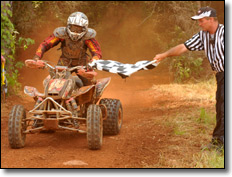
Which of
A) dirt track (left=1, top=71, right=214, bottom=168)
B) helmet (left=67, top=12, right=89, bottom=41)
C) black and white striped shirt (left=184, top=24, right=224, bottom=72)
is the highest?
helmet (left=67, top=12, right=89, bottom=41)

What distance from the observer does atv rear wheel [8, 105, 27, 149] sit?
21.1 feet

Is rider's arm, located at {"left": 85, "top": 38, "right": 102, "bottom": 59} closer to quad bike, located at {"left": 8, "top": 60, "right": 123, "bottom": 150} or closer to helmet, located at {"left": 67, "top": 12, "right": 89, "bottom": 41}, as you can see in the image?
helmet, located at {"left": 67, "top": 12, "right": 89, "bottom": 41}

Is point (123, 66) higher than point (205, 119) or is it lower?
higher

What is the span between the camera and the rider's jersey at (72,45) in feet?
24.7

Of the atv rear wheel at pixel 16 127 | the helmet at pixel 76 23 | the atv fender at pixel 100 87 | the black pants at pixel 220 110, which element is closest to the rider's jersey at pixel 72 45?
the helmet at pixel 76 23

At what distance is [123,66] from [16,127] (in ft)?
6.00

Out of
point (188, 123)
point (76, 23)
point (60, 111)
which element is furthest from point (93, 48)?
point (188, 123)

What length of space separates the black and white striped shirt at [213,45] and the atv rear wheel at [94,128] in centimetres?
167

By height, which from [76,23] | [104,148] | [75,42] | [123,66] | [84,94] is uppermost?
[76,23]

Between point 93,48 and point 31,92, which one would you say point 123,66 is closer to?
point 93,48

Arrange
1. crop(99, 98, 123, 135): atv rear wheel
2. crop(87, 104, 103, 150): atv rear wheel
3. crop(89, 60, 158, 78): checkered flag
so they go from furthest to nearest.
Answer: crop(99, 98, 123, 135): atv rear wheel → crop(87, 104, 103, 150): atv rear wheel → crop(89, 60, 158, 78): checkered flag

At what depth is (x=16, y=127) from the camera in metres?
6.44

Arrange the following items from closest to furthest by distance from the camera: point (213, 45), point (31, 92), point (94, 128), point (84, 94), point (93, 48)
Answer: point (213, 45) < point (94, 128) < point (31, 92) < point (84, 94) < point (93, 48)

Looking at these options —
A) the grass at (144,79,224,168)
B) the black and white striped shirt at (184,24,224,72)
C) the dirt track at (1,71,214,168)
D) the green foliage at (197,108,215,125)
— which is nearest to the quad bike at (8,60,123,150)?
the dirt track at (1,71,214,168)
